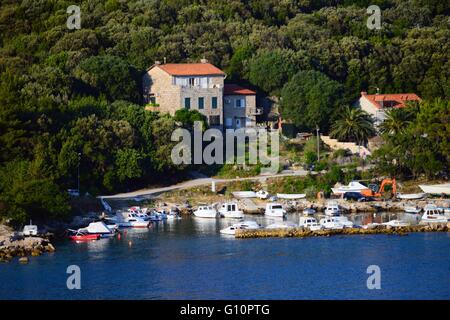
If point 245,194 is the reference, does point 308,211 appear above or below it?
below

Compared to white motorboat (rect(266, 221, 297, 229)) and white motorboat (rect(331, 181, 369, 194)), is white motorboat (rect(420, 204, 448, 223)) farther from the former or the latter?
white motorboat (rect(266, 221, 297, 229))

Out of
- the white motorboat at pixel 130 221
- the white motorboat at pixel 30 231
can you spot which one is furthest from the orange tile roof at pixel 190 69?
the white motorboat at pixel 30 231

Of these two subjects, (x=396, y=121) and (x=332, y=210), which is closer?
(x=332, y=210)

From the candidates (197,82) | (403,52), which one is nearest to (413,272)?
(197,82)

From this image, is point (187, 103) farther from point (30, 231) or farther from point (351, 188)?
point (30, 231)

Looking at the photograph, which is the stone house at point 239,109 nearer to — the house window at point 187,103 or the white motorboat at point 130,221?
the house window at point 187,103

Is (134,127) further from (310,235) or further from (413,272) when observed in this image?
(413,272)

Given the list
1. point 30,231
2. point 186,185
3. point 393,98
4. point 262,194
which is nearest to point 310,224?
point 262,194
